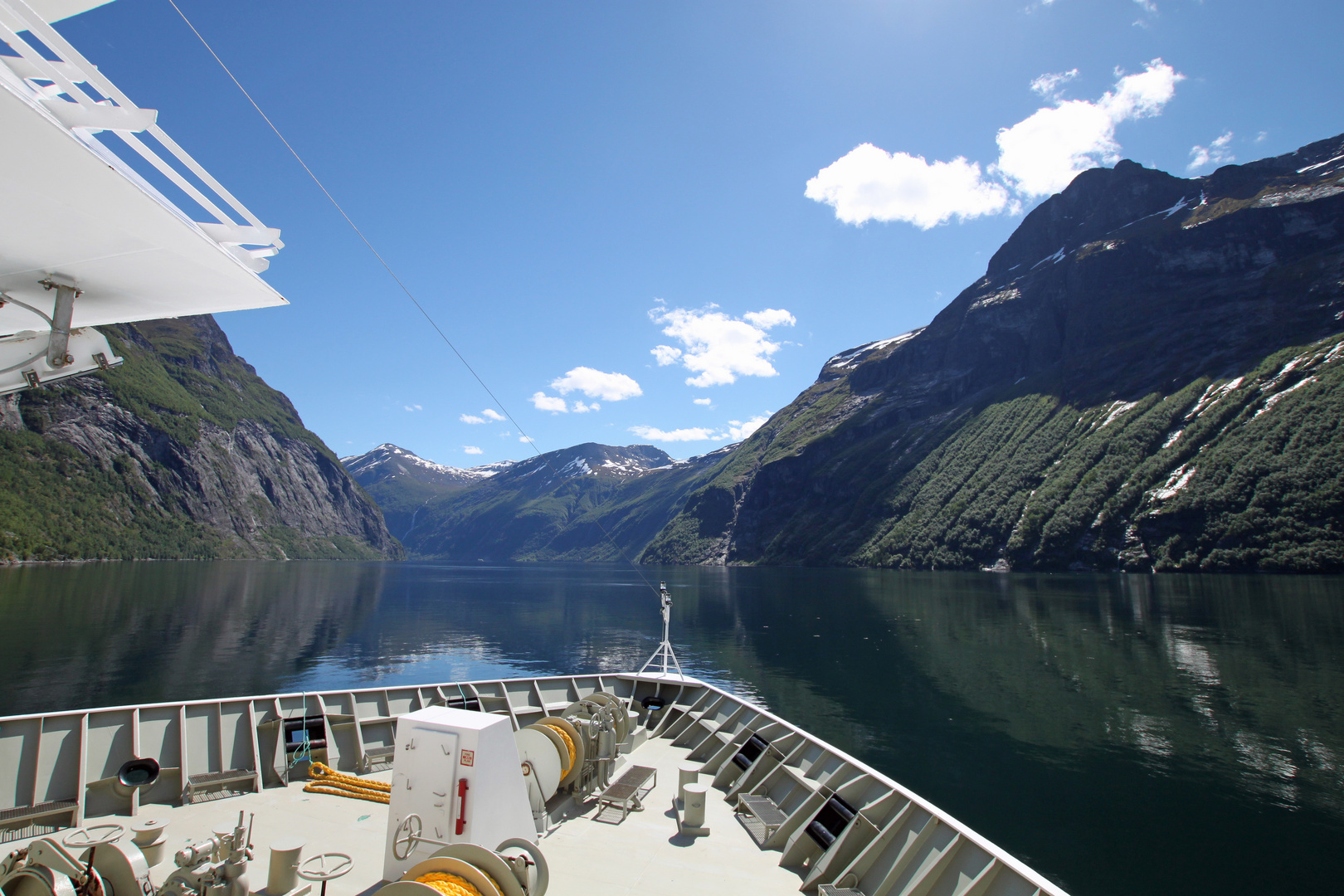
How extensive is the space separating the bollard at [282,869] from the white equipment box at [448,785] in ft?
4.99

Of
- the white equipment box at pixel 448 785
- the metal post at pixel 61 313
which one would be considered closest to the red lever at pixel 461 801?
the white equipment box at pixel 448 785

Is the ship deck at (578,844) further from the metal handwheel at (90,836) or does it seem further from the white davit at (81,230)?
the white davit at (81,230)

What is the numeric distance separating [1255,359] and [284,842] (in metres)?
203

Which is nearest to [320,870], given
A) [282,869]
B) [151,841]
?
[282,869]

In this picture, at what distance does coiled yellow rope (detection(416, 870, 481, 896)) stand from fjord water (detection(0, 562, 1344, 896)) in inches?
652

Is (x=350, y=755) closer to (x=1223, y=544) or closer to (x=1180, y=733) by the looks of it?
(x=1180, y=733)

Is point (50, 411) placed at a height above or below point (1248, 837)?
above

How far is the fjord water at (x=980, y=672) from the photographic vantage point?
19.3m

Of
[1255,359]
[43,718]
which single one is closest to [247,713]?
[43,718]

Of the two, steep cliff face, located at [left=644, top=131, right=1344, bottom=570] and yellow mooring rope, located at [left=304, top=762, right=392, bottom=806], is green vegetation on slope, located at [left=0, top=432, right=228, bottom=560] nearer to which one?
yellow mooring rope, located at [left=304, top=762, right=392, bottom=806]

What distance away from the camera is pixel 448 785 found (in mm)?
7352

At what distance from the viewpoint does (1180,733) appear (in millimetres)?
28500

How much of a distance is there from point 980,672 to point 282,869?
43.2 metres

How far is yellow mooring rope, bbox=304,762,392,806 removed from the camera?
1135cm
